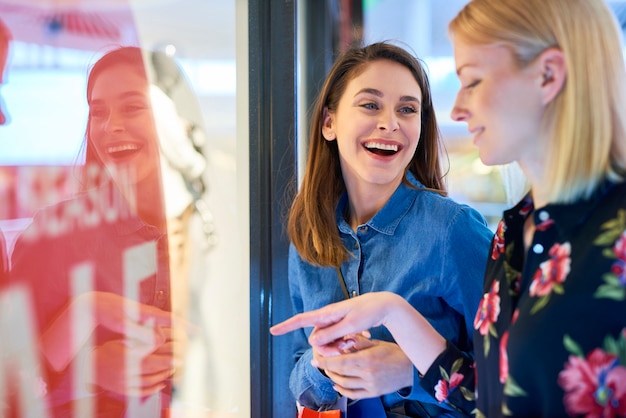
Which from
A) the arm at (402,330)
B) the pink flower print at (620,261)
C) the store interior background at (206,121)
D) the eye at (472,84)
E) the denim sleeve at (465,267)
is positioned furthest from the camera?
the store interior background at (206,121)

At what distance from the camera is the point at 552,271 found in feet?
2.99

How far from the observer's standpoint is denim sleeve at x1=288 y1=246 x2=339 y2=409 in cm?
144

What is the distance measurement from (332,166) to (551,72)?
2.14 ft

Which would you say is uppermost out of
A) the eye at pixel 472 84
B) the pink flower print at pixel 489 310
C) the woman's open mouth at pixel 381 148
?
the eye at pixel 472 84

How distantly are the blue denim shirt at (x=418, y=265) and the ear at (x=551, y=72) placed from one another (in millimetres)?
421

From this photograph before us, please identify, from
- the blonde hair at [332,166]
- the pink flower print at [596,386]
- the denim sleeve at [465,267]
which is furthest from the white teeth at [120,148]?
the pink flower print at [596,386]

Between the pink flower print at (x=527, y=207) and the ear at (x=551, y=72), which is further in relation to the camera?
the pink flower print at (x=527, y=207)

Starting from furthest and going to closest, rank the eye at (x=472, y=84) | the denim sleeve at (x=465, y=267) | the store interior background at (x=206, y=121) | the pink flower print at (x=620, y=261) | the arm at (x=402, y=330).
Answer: the store interior background at (x=206, y=121), the denim sleeve at (x=465, y=267), the arm at (x=402, y=330), the eye at (x=472, y=84), the pink flower print at (x=620, y=261)

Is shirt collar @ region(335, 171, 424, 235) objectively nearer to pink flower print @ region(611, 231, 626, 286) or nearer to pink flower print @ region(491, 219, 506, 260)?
pink flower print @ region(491, 219, 506, 260)

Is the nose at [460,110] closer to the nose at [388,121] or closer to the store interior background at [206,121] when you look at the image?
the nose at [388,121]

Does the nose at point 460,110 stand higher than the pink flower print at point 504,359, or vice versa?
the nose at point 460,110

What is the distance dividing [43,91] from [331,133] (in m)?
0.60

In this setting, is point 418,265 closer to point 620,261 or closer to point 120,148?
point 620,261

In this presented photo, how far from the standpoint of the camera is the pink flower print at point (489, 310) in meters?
1.00
